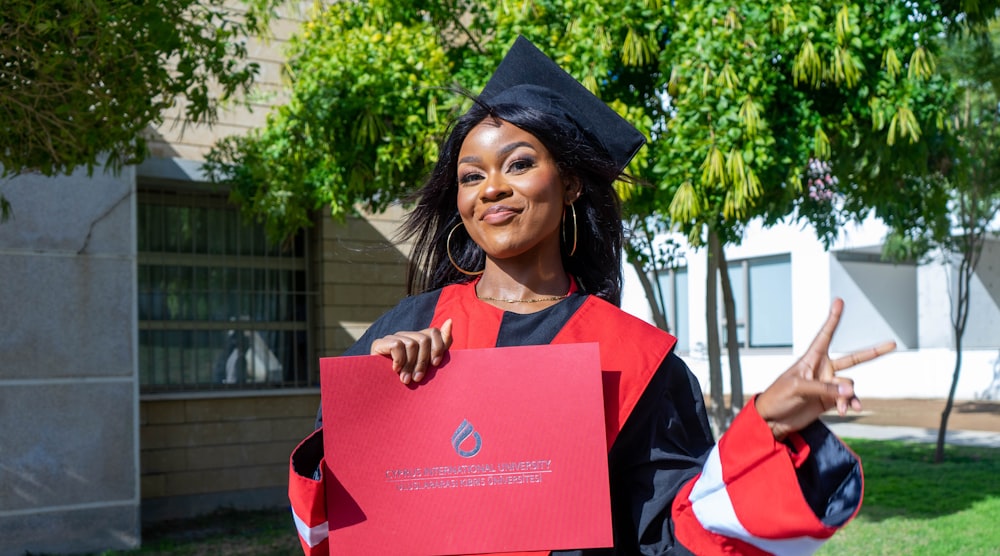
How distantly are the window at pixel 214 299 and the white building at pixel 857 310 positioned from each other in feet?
42.2

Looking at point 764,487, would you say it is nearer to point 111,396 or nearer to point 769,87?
point 769,87

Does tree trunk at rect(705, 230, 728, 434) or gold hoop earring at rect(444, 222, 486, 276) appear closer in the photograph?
gold hoop earring at rect(444, 222, 486, 276)

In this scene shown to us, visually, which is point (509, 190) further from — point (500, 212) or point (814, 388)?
point (814, 388)

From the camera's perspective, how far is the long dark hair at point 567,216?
2.02 meters

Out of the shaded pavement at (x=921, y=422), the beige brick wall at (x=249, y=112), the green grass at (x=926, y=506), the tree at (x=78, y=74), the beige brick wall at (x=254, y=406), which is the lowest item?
the shaded pavement at (x=921, y=422)

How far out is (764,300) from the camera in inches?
952

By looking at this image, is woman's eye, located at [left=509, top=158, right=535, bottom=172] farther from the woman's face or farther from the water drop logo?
the water drop logo

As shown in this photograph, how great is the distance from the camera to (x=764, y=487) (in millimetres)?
1403

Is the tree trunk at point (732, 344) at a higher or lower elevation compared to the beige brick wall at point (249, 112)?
lower

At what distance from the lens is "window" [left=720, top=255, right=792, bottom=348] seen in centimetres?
2375

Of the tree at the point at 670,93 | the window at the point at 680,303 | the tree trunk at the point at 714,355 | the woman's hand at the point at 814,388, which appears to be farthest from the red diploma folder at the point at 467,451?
the window at the point at 680,303

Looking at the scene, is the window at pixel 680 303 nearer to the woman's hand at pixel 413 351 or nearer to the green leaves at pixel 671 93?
the green leaves at pixel 671 93

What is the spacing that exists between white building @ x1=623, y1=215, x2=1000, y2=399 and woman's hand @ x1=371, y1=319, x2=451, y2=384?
19842mm

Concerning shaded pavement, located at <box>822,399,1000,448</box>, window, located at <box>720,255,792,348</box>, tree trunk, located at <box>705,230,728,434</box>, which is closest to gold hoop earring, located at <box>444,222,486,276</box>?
tree trunk, located at <box>705,230,728,434</box>
